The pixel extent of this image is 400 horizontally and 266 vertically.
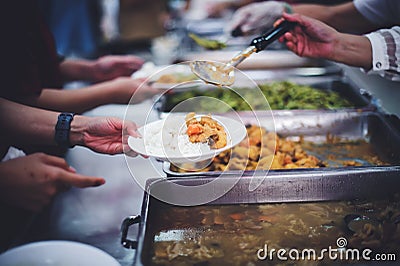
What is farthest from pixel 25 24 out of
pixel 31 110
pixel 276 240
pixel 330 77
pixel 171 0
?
pixel 171 0

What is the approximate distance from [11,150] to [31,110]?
0.53ft

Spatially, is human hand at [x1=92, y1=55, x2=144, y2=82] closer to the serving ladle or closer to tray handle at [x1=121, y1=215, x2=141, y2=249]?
the serving ladle

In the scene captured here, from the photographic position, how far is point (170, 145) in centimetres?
171

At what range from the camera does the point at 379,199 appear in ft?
5.70

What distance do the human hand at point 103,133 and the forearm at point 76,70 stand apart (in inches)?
48.5

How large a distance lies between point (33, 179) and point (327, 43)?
4.52 feet

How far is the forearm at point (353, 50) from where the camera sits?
2.01 m

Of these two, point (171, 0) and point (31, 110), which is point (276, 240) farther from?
point (171, 0)

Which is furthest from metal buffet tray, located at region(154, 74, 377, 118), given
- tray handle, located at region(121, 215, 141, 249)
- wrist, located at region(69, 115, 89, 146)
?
tray handle, located at region(121, 215, 141, 249)

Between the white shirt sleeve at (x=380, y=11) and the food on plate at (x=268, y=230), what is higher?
the white shirt sleeve at (x=380, y=11)

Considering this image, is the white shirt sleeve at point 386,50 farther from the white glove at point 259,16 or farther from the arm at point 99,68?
the arm at point 99,68

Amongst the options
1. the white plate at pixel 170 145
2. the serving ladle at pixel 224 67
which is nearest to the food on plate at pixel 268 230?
the white plate at pixel 170 145

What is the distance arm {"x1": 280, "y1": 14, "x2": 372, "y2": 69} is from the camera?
2018 mm

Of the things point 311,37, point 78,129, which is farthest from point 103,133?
point 311,37
